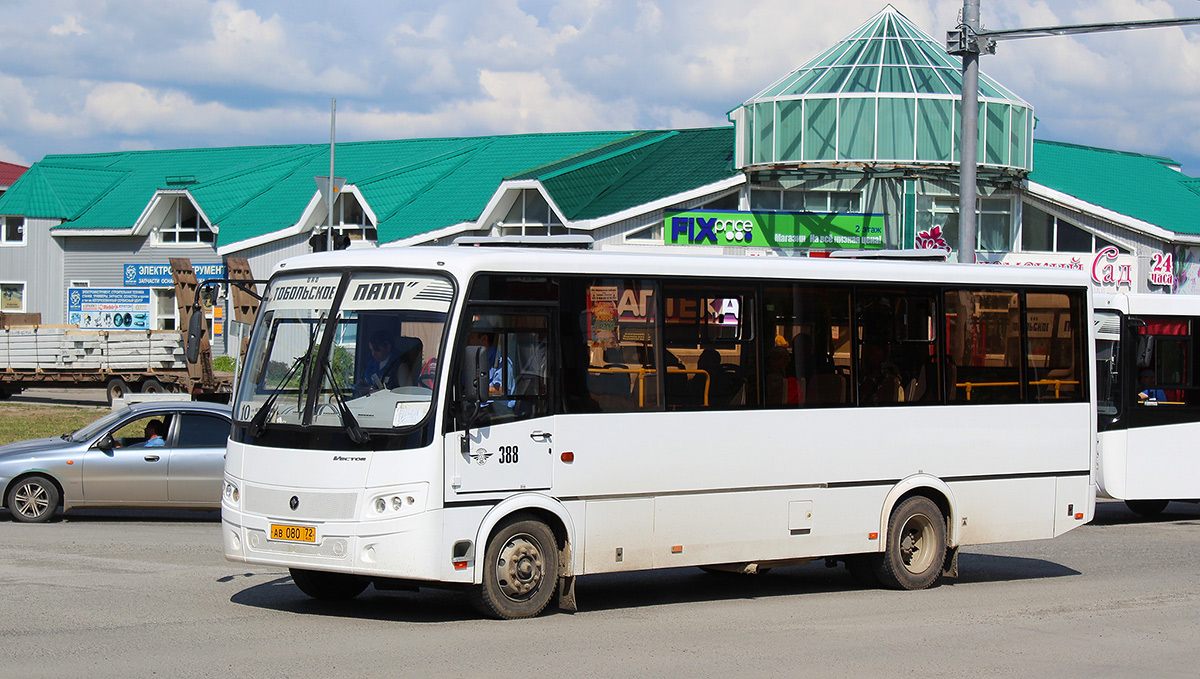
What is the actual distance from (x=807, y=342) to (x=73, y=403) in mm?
30744

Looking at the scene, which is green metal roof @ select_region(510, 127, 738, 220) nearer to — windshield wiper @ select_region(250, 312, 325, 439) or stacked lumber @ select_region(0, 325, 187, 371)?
stacked lumber @ select_region(0, 325, 187, 371)

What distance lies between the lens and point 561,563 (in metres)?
9.81

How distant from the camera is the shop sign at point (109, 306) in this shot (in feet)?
173

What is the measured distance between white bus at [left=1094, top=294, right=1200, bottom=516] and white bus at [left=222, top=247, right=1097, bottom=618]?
5.29 m

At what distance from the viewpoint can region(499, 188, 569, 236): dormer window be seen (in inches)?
1645

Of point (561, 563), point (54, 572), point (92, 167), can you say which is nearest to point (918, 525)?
point (561, 563)

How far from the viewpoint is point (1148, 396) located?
57.9 feet

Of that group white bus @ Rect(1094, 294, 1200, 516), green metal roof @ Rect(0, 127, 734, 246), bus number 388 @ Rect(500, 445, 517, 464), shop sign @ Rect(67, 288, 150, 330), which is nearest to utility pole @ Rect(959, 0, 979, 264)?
white bus @ Rect(1094, 294, 1200, 516)

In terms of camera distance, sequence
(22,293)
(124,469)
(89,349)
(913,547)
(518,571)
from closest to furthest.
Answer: (518,571) → (913,547) → (124,469) → (89,349) → (22,293)

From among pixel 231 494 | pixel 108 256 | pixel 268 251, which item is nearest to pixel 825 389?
pixel 231 494

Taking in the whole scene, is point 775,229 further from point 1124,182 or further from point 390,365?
point 390,365

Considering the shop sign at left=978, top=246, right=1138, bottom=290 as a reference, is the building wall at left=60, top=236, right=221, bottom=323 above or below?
above

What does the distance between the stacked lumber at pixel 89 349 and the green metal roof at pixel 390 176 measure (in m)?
10.2

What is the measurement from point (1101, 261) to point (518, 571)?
1394 inches
